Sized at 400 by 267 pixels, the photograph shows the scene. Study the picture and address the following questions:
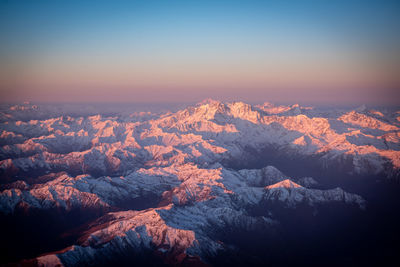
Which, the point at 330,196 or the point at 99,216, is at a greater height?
the point at 330,196

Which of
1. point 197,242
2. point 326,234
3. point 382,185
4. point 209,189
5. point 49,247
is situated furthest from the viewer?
point 382,185

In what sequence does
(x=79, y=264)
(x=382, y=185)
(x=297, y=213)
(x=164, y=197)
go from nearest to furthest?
1. (x=79, y=264)
2. (x=297, y=213)
3. (x=164, y=197)
4. (x=382, y=185)

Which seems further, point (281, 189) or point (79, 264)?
point (281, 189)

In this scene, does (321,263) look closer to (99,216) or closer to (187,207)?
(187,207)

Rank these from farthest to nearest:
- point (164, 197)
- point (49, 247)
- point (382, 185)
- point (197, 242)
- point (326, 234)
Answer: point (382, 185) < point (164, 197) < point (326, 234) < point (49, 247) < point (197, 242)

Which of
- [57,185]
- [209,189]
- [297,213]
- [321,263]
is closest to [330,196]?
[297,213]

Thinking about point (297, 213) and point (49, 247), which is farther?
point (297, 213)

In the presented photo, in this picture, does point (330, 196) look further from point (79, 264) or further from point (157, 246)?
point (79, 264)

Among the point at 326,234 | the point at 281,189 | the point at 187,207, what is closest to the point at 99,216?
the point at 187,207

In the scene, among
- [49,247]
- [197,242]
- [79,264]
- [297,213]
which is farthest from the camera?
[297,213]
